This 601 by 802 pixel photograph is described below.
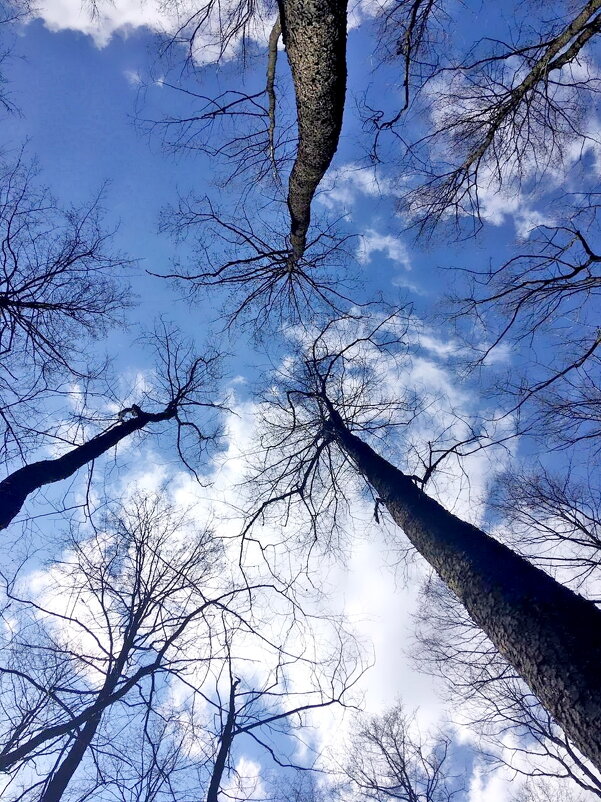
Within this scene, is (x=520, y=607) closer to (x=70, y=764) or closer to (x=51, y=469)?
(x=51, y=469)

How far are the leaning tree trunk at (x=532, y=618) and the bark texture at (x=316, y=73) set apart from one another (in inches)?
135

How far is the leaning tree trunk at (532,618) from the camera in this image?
1584 millimetres

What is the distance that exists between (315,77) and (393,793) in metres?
12.4

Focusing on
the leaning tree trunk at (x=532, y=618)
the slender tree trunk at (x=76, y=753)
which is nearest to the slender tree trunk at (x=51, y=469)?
the slender tree trunk at (x=76, y=753)

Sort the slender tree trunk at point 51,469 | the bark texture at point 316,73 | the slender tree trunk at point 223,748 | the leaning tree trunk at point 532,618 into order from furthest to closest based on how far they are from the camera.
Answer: the slender tree trunk at point 223,748 < the slender tree trunk at point 51,469 < the bark texture at point 316,73 < the leaning tree trunk at point 532,618

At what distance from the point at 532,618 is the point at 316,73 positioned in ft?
12.3

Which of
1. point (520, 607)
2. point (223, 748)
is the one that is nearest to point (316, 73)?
point (520, 607)

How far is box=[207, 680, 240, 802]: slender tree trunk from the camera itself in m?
4.31

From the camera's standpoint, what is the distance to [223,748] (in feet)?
14.8

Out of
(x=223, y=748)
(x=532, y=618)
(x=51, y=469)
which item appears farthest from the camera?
(x=223, y=748)

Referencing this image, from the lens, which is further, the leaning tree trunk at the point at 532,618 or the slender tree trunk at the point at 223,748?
the slender tree trunk at the point at 223,748

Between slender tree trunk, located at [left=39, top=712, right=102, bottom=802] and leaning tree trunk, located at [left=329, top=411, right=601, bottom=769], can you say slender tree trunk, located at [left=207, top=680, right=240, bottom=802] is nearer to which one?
slender tree trunk, located at [left=39, top=712, right=102, bottom=802]

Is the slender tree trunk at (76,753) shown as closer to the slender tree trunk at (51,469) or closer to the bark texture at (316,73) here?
the slender tree trunk at (51,469)

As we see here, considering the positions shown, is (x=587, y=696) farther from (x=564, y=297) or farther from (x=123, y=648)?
(x=123, y=648)
